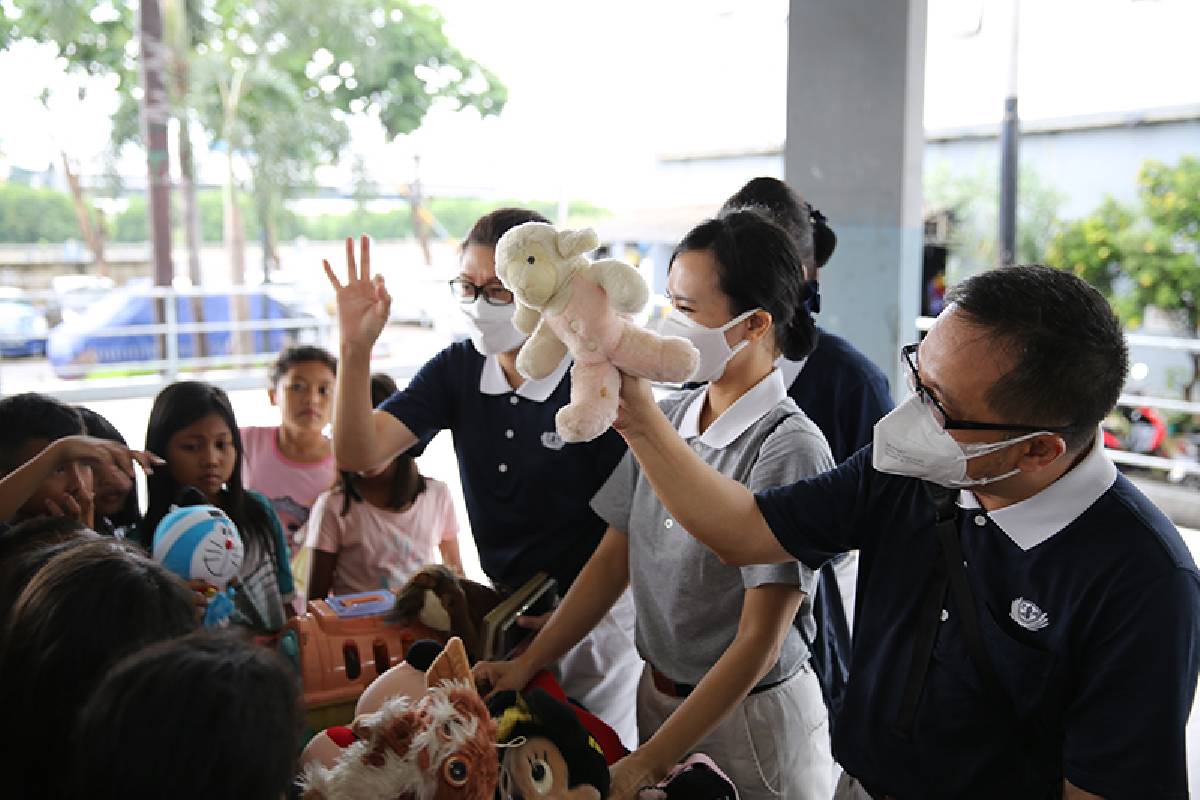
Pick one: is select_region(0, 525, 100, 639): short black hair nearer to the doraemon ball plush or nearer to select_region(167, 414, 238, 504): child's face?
the doraemon ball plush

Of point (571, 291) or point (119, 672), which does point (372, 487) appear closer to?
point (571, 291)

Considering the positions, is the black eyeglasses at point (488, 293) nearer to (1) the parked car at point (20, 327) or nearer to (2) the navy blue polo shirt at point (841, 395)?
(2) the navy blue polo shirt at point (841, 395)

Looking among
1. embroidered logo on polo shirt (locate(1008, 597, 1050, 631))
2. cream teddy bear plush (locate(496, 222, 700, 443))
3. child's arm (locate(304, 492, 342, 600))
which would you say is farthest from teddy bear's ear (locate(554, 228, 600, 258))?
child's arm (locate(304, 492, 342, 600))

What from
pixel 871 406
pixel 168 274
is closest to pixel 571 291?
pixel 871 406

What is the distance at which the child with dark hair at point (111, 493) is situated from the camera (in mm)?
2227

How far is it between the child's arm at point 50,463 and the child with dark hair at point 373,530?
895mm

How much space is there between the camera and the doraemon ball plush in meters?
2.17

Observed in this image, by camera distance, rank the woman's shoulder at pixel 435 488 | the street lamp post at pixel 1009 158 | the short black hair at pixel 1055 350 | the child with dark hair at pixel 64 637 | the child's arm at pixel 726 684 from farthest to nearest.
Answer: the street lamp post at pixel 1009 158, the woman's shoulder at pixel 435 488, the child's arm at pixel 726 684, the short black hair at pixel 1055 350, the child with dark hair at pixel 64 637

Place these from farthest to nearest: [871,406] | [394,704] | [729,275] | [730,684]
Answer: [871,406] < [729,275] < [730,684] < [394,704]

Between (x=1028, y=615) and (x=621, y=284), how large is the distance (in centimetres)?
68

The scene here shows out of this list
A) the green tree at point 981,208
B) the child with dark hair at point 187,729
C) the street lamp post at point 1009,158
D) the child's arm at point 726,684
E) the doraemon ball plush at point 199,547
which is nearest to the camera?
the child with dark hair at point 187,729

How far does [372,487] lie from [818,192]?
8.60 feet

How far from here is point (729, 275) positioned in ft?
5.91

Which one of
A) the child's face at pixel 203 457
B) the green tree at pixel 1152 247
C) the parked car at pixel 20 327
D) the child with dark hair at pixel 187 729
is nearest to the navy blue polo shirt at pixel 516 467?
the child's face at pixel 203 457
